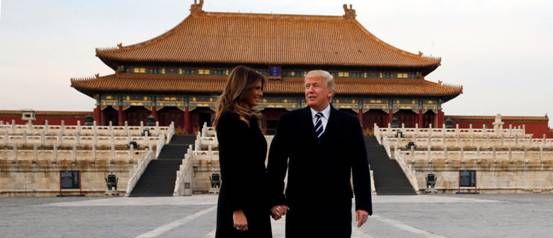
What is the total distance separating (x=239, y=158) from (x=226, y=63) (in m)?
43.4

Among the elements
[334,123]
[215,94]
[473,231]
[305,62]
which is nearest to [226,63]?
[215,94]

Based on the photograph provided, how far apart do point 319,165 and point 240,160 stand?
82 cm

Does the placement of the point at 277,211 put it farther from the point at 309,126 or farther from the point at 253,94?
the point at 253,94

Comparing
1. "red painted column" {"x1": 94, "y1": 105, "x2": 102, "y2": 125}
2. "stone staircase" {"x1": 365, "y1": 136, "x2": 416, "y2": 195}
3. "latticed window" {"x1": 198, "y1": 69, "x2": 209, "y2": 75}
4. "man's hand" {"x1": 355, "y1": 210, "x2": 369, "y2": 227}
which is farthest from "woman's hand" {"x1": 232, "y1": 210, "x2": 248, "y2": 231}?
"latticed window" {"x1": 198, "y1": 69, "x2": 209, "y2": 75}

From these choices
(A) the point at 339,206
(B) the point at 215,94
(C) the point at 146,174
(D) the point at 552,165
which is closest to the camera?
(A) the point at 339,206

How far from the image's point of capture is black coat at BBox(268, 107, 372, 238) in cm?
540

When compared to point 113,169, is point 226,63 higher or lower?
higher

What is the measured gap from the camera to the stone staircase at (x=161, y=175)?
80.6 feet

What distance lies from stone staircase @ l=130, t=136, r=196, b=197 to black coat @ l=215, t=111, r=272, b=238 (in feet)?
64.8

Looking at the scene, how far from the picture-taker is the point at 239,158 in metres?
4.98

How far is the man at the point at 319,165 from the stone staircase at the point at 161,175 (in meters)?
19.5

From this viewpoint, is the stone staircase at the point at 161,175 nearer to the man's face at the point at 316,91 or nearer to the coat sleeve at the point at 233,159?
the man's face at the point at 316,91

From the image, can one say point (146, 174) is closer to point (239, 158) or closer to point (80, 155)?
point (80, 155)

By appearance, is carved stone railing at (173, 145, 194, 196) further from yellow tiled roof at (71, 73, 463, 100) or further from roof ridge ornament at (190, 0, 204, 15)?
roof ridge ornament at (190, 0, 204, 15)
